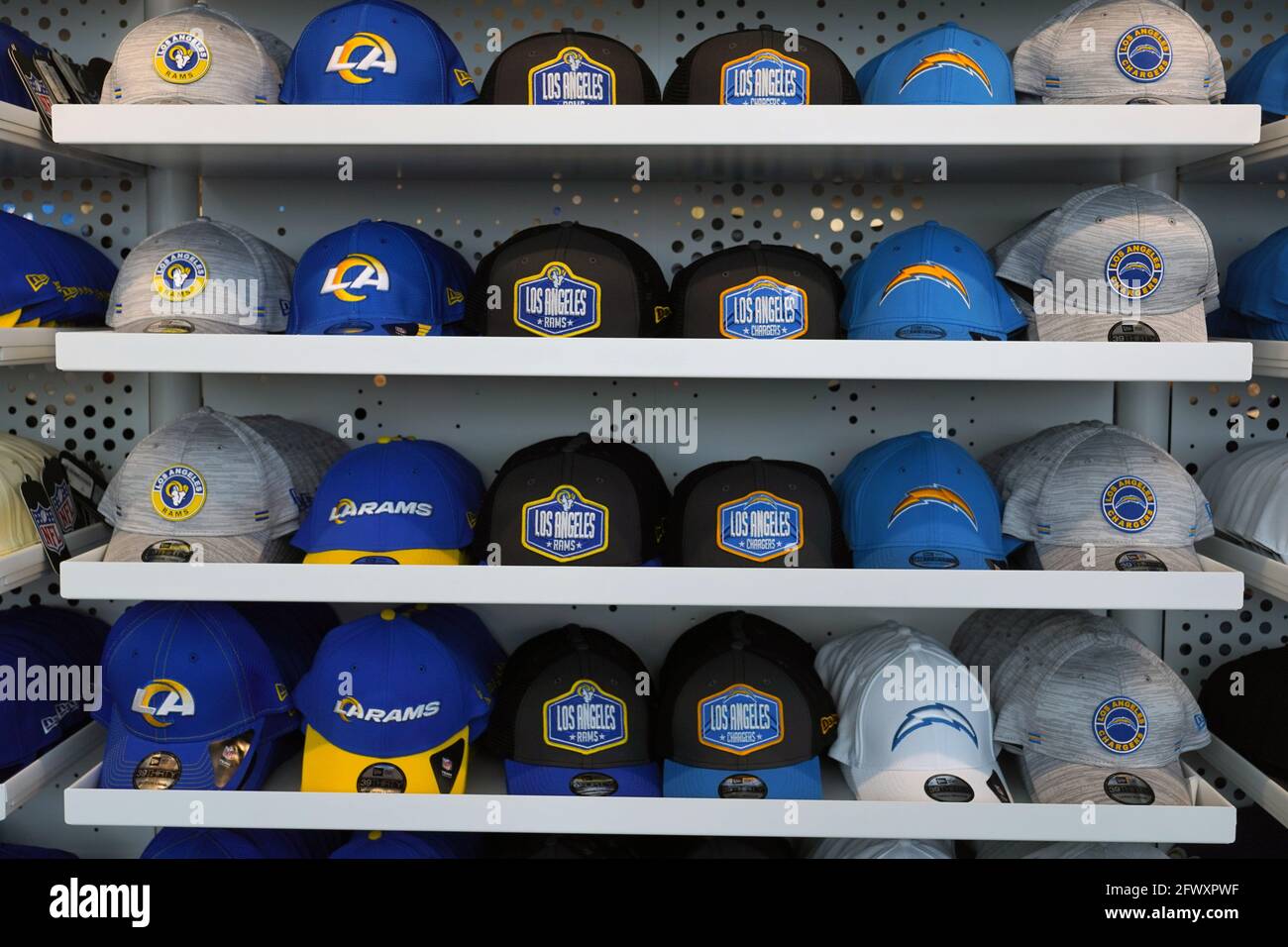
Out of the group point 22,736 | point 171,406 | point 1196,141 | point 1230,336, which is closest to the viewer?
point 1196,141

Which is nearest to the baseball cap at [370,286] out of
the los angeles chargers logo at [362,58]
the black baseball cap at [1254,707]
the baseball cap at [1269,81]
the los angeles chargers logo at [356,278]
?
the los angeles chargers logo at [356,278]

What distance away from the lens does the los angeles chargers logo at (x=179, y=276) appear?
1.51 meters

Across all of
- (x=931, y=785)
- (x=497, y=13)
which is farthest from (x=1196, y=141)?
(x=497, y=13)

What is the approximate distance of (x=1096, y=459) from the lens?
61.1 inches

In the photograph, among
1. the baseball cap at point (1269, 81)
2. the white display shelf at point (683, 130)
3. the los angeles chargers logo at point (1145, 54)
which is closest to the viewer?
the white display shelf at point (683, 130)

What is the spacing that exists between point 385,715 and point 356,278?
2.25ft

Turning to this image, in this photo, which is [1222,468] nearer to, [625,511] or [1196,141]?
[1196,141]

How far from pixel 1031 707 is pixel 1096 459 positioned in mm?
417

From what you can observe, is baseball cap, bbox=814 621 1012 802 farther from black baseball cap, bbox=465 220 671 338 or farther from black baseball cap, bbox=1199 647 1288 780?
black baseball cap, bbox=465 220 671 338

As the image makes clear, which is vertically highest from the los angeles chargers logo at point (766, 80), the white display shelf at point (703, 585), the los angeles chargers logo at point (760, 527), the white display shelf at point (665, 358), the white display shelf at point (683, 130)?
the los angeles chargers logo at point (766, 80)

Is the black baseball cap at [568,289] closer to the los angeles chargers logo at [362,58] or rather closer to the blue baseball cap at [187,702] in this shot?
the los angeles chargers logo at [362,58]

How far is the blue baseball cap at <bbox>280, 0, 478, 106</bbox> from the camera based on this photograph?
4.86 feet

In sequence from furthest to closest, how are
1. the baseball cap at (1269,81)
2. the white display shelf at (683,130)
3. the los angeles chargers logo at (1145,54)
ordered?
the baseball cap at (1269,81) → the los angeles chargers logo at (1145,54) → the white display shelf at (683,130)

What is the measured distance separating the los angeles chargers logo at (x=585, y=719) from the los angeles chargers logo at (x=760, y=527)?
1.04 feet
